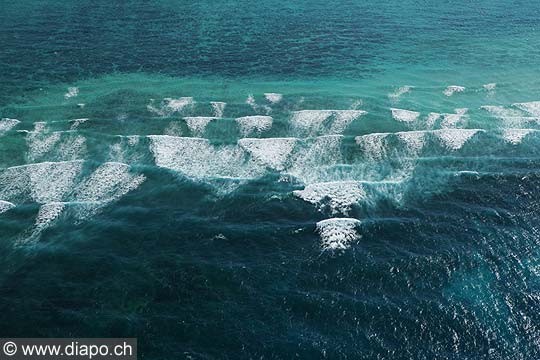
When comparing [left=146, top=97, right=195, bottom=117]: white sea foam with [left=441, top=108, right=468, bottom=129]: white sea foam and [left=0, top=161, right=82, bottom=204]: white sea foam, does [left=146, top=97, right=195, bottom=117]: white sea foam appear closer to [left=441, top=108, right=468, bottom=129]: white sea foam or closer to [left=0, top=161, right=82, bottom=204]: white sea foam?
[left=0, top=161, right=82, bottom=204]: white sea foam

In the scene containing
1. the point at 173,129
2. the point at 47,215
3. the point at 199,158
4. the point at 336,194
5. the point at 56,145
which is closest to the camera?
the point at 47,215

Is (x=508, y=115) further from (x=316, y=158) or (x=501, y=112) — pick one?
(x=316, y=158)

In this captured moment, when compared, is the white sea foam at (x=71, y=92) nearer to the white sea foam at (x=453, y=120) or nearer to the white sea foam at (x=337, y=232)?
the white sea foam at (x=337, y=232)

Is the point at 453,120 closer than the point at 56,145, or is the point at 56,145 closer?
the point at 56,145

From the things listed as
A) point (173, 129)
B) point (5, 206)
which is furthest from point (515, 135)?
point (5, 206)

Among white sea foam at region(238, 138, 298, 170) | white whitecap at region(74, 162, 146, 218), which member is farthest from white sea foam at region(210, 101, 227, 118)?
white whitecap at region(74, 162, 146, 218)

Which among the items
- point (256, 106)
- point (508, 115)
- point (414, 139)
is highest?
point (508, 115)
